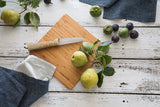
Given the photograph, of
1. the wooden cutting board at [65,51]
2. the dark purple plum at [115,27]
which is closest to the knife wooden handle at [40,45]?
the wooden cutting board at [65,51]

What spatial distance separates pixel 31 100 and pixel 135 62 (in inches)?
27.9

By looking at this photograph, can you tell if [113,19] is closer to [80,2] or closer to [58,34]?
[80,2]

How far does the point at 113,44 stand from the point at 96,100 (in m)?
0.39

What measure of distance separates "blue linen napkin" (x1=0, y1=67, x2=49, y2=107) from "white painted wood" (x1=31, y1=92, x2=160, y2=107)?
66 millimetres

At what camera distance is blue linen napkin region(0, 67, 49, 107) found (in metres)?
0.87

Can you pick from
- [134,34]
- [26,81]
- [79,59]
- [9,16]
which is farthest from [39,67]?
[134,34]

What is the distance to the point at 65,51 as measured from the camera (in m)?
0.97

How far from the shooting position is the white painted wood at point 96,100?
3.09 ft

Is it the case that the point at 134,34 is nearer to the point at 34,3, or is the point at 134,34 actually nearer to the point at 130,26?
the point at 130,26

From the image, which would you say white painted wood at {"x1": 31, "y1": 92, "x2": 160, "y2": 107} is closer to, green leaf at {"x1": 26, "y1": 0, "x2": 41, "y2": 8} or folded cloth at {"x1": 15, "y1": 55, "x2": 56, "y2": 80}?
folded cloth at {"x1": 15, "y1": 55, "x2": 56, "y2": 80}

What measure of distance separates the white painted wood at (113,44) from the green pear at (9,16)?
6 cm

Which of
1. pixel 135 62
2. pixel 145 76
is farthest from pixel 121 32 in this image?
pixel 145 76

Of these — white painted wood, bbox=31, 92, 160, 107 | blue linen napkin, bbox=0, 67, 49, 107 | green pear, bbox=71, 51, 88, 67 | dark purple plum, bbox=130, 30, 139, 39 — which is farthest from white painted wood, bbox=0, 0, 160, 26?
white painted wood, bbox=31, 92, 160, 107

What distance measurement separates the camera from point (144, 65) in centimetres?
98
